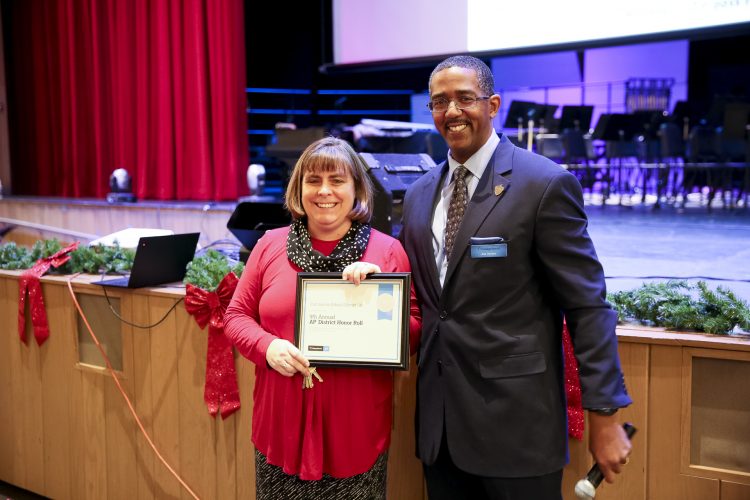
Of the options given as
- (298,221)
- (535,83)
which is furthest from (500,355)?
(535,83)

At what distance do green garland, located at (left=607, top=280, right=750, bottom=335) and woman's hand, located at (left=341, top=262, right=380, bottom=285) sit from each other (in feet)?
2.54

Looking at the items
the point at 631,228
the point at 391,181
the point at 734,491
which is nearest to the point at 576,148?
the point at 631,228

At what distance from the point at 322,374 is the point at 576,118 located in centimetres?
732

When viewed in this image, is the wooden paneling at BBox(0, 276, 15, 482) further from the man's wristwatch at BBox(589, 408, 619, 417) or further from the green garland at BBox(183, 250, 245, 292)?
the man's wristwatch at BBox(589, 408, 619, 417)

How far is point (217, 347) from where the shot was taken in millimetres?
2383

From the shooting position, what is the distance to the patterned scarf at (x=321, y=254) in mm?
1725

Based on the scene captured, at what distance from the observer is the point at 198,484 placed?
2.57 m

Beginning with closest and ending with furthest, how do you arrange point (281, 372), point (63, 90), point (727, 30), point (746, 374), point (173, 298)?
point (281, 372), point (746, 374), point (173, 298), point (727, 30), point (63, 90)

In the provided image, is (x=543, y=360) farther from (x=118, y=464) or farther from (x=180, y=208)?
(x=180, y=208)

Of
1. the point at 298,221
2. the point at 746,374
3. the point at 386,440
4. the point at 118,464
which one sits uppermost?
the point at 298,221

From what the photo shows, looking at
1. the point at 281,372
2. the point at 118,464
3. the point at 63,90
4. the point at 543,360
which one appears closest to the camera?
the point at 543,360

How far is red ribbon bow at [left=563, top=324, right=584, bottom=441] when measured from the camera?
1.91 meters

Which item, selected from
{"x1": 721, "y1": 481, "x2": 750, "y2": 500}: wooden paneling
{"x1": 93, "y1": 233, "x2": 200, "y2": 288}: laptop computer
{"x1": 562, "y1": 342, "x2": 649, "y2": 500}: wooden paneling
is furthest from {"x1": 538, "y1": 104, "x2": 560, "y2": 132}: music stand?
{"x1": 721, "y1": 481, "x2": 750, "y2": 500}: wooden paneling

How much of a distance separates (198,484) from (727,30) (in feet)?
11.3
